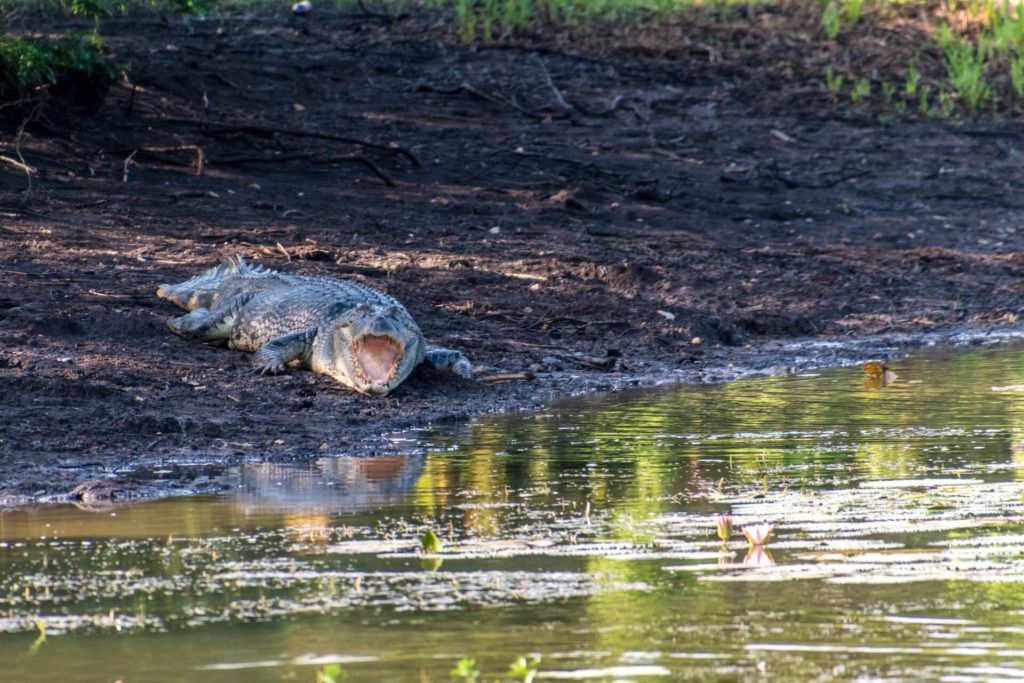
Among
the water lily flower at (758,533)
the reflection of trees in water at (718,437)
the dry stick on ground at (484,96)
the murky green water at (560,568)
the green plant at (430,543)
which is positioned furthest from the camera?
the dry stick on ground at (484,96)

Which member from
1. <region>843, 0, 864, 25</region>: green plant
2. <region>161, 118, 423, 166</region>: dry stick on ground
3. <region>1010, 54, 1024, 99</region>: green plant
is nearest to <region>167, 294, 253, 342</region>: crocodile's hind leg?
<region>161, 118, 423, 166</region>: dry stick on ground

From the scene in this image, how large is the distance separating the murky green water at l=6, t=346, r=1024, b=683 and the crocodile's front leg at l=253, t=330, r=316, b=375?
6.58ft

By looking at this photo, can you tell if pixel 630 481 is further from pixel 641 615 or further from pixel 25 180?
pixel 25 180

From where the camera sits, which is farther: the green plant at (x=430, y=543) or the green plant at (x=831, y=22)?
the green plant at (x=831, y=22)

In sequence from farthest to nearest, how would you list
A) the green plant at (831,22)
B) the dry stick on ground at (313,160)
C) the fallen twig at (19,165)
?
the green plant at (831,22) < the dry stick on ground at (313,160) < the fallen twig at (19,165)

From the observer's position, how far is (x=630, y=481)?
6.22 meters

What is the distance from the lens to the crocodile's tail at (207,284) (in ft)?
31.8

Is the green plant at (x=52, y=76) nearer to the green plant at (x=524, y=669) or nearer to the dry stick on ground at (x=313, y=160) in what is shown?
the dry stick on ground at (x=313, y=160)

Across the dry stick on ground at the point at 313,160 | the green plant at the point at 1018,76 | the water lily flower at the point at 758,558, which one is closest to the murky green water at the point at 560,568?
the water lily flower at the point at 758,558

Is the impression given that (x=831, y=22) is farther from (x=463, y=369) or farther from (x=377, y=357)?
(x=377, y=357)

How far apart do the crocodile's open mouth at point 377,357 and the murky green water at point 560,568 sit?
1.38m

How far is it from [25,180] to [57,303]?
10.0 ft

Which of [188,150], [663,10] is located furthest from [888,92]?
[188,150]

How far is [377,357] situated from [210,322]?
4.44 ft
